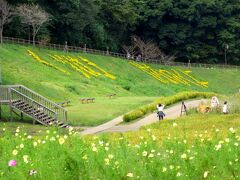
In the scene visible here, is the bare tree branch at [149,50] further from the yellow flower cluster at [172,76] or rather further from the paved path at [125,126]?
the paved path at [125,126]

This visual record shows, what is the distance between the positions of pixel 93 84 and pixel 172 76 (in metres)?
23.5

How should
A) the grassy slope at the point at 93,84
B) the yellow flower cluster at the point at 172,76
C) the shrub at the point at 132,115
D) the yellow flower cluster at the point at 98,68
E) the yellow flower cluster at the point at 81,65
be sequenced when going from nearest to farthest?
1. the shrub at the point at 132,115
2. the grassy slope at the point at 93,84
3. the yellow flower cluster at the point at 81,65
4. the yellow flower cluster at the point at 98,68
5. the yellow flower cluster at the point at 172,76

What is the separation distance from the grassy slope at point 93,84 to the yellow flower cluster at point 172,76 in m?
1.75

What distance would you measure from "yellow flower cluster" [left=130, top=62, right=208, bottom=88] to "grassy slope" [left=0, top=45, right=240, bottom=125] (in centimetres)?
175

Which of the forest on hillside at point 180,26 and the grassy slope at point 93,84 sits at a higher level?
the forest on hillside at point 180,26

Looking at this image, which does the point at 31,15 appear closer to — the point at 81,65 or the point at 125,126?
the point at 81,65

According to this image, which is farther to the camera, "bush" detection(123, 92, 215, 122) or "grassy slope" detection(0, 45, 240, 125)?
"grassy slope" detection(0, 45, 240, 125)

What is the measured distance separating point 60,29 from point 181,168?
6686cm

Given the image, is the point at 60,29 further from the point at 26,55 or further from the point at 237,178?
the point at 237,178

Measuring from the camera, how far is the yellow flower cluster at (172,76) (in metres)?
67.7

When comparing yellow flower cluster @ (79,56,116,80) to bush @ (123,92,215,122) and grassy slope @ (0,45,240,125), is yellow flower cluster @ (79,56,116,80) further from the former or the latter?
bush @ (123,92,215,122)

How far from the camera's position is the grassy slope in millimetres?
34906

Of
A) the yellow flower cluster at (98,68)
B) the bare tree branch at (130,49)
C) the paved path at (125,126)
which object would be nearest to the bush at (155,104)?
the paved path at (125,126)

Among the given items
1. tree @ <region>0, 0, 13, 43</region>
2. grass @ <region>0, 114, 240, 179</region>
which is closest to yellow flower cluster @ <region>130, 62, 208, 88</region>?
tree @ <region>0, 0, 13, 43</region>
